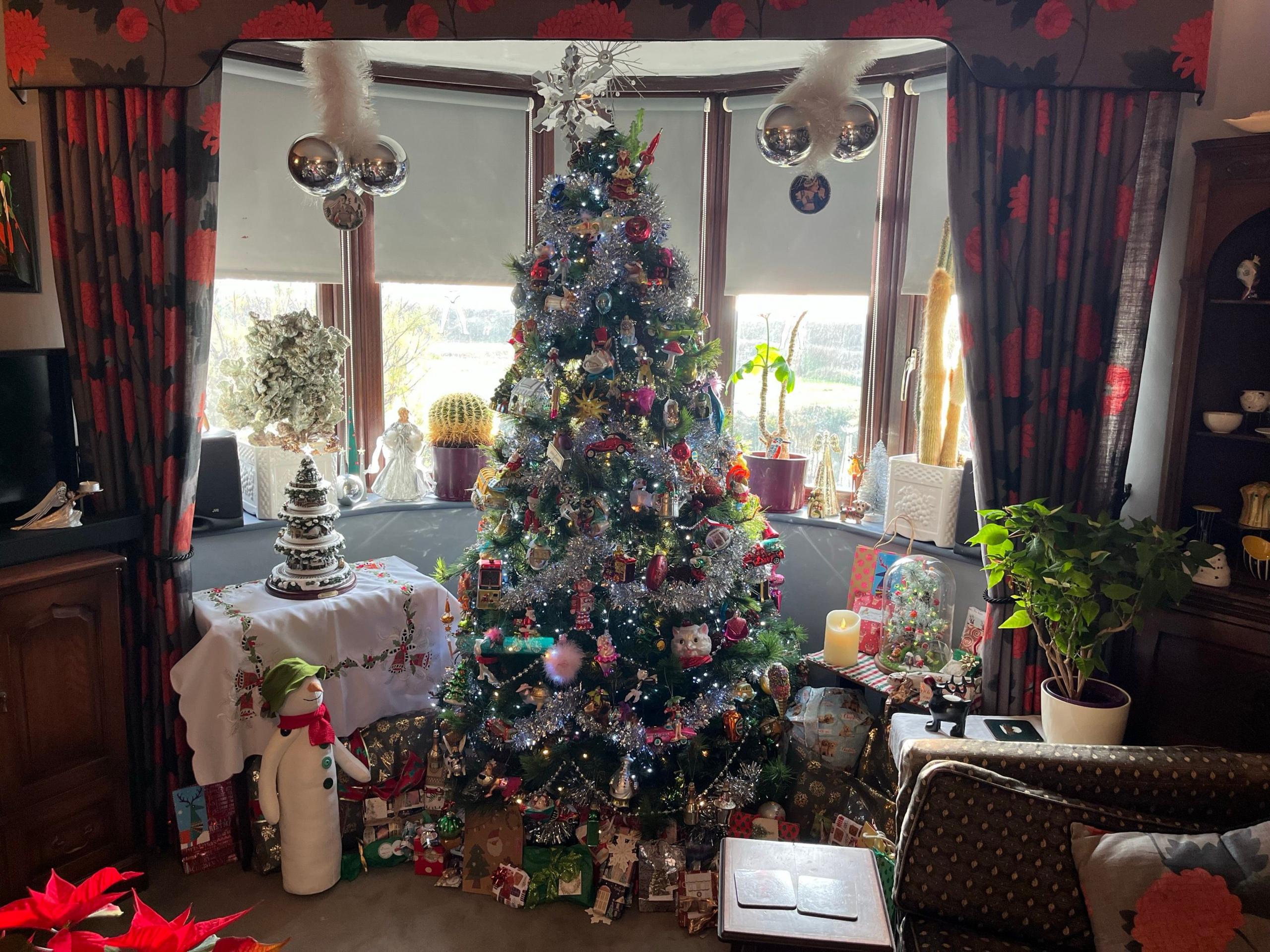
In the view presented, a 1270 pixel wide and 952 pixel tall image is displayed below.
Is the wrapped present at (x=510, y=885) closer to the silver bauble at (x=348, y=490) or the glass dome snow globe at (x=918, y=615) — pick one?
the glass dome snow globe at (x=918, y=615)

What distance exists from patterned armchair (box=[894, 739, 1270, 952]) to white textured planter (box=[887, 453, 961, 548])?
4.04 ft

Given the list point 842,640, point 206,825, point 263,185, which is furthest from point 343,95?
point 842,640

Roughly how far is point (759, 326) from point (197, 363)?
2.23 meters

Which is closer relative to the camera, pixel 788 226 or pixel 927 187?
pixel 927 187

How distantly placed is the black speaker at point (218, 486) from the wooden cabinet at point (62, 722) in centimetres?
65

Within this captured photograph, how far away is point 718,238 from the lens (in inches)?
148

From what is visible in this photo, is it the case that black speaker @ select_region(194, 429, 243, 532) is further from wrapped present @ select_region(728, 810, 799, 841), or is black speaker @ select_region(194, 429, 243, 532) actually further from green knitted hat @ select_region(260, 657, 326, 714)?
wrapped present @ select_region(728, 810, 799, 841)

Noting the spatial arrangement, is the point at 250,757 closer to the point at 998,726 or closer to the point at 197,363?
the point at 197,363

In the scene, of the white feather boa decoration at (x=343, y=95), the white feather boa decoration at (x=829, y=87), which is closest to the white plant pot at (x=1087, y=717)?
the white feather boa decoration at (x=829, y=87)

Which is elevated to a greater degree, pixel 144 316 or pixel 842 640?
pixel 144 316

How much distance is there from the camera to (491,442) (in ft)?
12.0

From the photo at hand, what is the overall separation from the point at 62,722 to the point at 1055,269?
3026mm

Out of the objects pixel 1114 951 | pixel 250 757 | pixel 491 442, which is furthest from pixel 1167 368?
pixel 250 757

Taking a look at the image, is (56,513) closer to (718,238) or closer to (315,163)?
(315,163)
